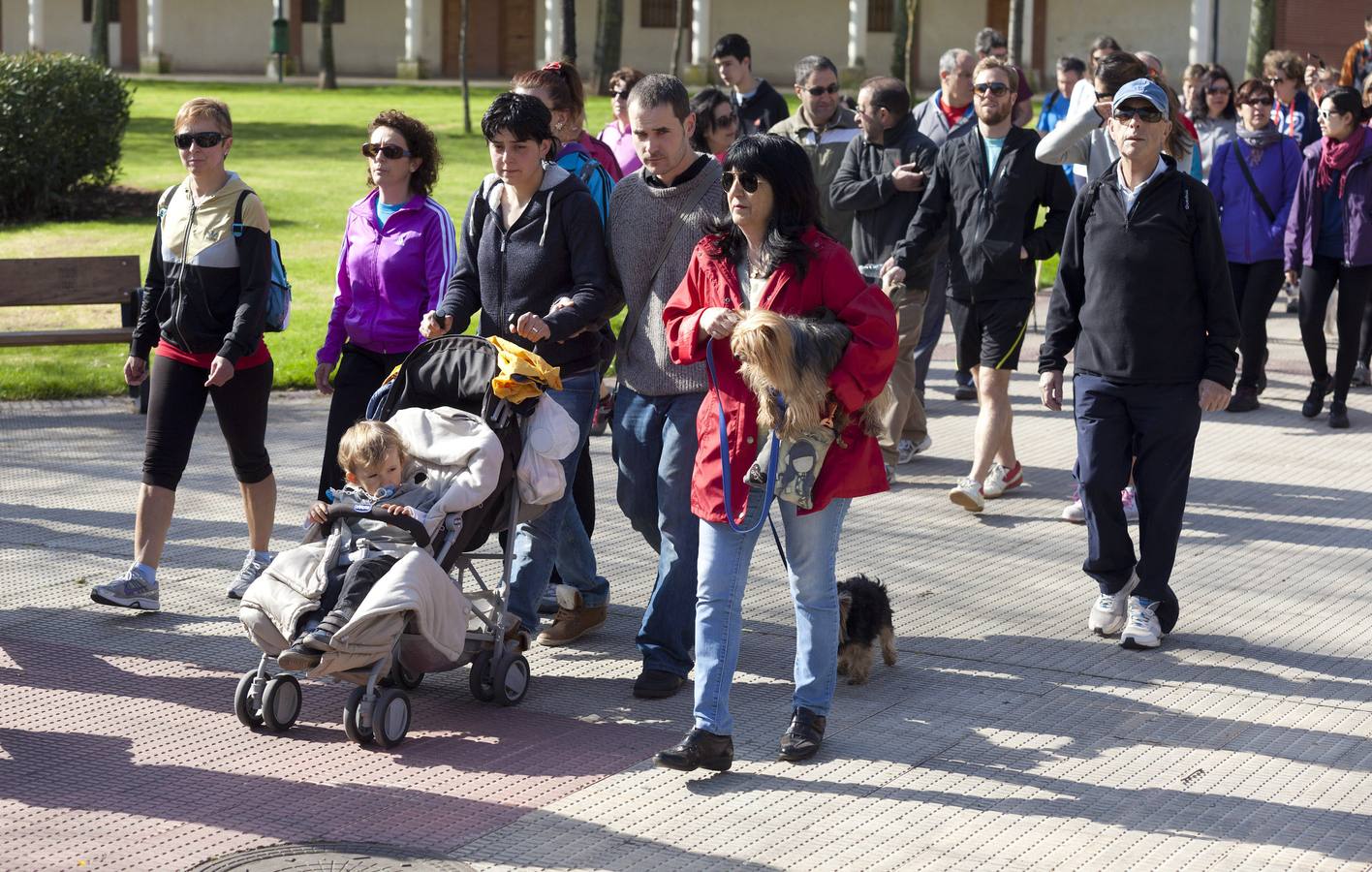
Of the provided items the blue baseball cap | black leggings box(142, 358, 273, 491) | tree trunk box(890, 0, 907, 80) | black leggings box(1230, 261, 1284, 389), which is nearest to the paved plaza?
black leggings box(142, 358, 273, 491)

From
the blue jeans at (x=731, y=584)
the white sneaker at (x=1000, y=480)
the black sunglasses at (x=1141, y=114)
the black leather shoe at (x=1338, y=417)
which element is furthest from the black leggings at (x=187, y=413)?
the black leather shoe at (x=1338, y=417)

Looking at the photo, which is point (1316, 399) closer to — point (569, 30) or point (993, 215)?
point (993, 215)

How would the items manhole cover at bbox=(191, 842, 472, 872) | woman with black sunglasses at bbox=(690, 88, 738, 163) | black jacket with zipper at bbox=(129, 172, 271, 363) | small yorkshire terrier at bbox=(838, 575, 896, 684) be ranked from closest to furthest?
manhole cover at bbox=(191, 842, 472, 872) → small yorkshire terrier at bbox=(838, 575, 896, 684) → black jacket with zipper at bbox=(129, 172, 271, 363) → woman with black sunglasses at bbox=(690, 88, 738, 163)

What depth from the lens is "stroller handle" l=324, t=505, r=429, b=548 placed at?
5.47m

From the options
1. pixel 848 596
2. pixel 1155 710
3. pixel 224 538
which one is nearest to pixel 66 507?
pixel 224 538

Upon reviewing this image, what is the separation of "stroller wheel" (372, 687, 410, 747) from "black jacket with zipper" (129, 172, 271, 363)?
6.35 ft

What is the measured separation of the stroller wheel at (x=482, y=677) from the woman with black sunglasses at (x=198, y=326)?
5.53 feet

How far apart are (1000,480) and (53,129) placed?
1328cm

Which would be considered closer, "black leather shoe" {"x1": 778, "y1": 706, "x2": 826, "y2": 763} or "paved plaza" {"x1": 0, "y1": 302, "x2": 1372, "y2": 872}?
"paved plaza" {"x1": 0, "y1": 302, "x2": 1372, "y2": 872}

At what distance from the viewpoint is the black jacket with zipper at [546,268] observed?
607cm

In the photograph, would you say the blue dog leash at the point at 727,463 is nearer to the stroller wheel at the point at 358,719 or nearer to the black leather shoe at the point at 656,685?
the black leather shoe at the point at 656,685

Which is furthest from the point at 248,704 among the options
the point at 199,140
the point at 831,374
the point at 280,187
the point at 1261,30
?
the point at 1261,30

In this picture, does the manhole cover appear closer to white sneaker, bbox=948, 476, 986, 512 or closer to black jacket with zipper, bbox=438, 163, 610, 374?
black jacket with zipper, bbox=438, 163, 610, 374

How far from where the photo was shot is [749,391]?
5.17 m
